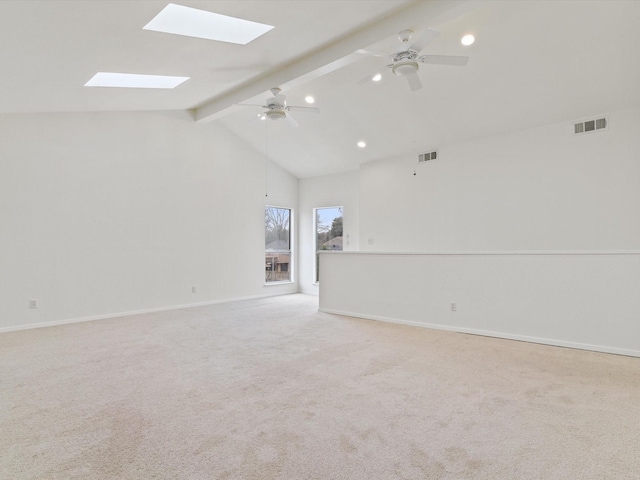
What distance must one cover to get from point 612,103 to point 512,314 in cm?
319

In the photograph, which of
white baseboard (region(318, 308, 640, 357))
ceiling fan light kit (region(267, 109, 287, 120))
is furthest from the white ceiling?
white baseboard (region(318, 308, 640, 357))

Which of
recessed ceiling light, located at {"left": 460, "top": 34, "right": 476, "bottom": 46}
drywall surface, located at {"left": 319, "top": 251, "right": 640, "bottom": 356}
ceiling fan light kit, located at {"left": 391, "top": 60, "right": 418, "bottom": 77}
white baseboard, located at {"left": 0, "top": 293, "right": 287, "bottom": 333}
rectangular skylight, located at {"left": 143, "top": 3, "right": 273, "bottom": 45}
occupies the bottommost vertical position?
white baseboard, located at {"left": 0, "top": 293, "right": 287, "bottom": 333}

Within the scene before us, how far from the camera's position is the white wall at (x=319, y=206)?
8008 mm

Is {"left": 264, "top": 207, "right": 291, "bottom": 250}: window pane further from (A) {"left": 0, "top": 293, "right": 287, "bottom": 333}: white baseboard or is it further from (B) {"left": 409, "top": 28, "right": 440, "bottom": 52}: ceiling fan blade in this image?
(B) {"left": 409, "top": 28, "right": 440, "bottom": 52}: ceiling fan blade

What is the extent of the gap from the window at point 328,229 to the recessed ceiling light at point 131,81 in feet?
14.7

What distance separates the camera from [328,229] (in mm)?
8570

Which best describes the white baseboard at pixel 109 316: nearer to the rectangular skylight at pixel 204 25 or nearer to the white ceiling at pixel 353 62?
the white ceiling at pixel 353 62

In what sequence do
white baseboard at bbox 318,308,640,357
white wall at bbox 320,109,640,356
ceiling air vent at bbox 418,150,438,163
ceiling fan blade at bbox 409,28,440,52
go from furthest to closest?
ceiling air vent at bbox 418,150,438,163 → white wall at bbox 320,109,640,356 → white baseboard at bbox 318,308,640,357 → ceiling fan blade at bbox 409,28,440,52

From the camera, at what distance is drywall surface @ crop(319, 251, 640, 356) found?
3.79m

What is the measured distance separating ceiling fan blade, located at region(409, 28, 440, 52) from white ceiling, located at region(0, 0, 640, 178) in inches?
9.3

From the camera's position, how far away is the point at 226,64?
4.35 meters

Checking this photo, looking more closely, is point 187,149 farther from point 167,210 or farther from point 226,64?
→ point 226,64

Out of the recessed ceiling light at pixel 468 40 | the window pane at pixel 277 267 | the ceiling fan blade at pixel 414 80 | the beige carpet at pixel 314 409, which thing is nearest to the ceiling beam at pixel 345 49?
the ceiling fan blade at pixel 414 80

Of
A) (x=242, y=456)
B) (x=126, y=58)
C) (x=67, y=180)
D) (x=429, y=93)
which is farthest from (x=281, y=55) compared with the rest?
(x=242, y=456)
